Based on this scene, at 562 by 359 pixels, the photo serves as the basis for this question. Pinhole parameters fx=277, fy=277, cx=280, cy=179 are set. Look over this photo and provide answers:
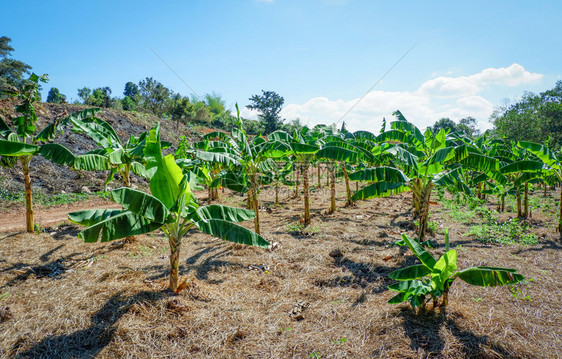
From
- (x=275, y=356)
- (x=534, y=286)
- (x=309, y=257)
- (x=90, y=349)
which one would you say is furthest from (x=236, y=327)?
(x=534, y=286)

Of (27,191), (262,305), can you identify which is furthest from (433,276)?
(27,191)

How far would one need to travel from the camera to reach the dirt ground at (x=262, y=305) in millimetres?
3707

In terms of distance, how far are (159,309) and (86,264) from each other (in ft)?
11.5

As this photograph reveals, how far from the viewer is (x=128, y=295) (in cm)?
465

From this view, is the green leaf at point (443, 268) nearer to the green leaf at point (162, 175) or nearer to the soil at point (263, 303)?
the soil at point (263, 303)

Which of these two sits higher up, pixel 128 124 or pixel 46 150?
pixel 128 124

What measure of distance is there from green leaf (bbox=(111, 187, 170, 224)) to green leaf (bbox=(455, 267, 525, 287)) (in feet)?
14.1

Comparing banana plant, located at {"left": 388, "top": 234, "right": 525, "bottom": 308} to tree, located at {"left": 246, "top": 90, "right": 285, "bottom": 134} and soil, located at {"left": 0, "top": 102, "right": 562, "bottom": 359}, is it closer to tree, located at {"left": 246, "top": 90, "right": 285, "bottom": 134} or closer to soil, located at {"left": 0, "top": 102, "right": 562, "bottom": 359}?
soil, located at {"left": 0, "top": 102, "right": 562, "bottom": 359}

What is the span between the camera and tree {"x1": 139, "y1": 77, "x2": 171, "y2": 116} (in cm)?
3625

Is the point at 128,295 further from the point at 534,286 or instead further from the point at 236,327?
the point at 534,286

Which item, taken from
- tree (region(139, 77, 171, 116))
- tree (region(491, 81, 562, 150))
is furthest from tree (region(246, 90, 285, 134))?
tree (region(491, 81, 562, 150))

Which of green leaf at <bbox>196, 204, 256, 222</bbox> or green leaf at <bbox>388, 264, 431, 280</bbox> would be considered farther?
green leaf at <bbox>196, 204, 256, 222</bbox>

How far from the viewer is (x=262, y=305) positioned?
196 inches

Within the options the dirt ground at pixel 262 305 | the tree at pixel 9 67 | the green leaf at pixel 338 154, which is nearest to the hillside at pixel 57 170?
the dirt ground at pixel 262 305
